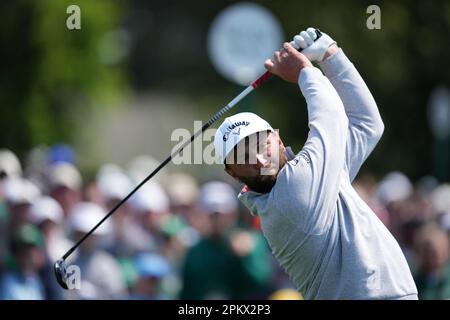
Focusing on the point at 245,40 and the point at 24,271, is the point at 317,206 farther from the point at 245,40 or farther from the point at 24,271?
the point at 245,40

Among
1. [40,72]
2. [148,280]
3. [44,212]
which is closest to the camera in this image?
[44,212]

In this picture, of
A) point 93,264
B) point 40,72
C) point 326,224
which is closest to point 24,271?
point 93,264

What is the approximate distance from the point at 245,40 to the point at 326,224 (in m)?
7.96

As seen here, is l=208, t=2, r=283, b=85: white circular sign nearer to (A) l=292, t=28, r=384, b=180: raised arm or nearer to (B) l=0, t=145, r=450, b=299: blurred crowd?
(B) l=0, t=145, r=450, b=299: blurred crowd

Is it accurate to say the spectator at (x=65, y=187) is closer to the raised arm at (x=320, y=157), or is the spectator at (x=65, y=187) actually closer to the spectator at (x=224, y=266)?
the spectator at (x=224, y=266)

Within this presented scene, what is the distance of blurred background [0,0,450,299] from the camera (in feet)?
36.9

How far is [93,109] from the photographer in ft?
116

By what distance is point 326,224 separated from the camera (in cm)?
598

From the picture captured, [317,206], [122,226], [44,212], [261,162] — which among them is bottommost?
[122,226]

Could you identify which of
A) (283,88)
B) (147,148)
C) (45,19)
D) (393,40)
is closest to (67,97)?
(45,19)

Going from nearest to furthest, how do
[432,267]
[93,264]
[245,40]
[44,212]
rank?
[44,212] → [93,264] → [432,267] → [245,40]

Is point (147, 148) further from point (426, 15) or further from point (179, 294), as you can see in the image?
point (179, 294)

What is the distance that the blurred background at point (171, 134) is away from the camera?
11.3 m

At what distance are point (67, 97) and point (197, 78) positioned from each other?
11.9m
